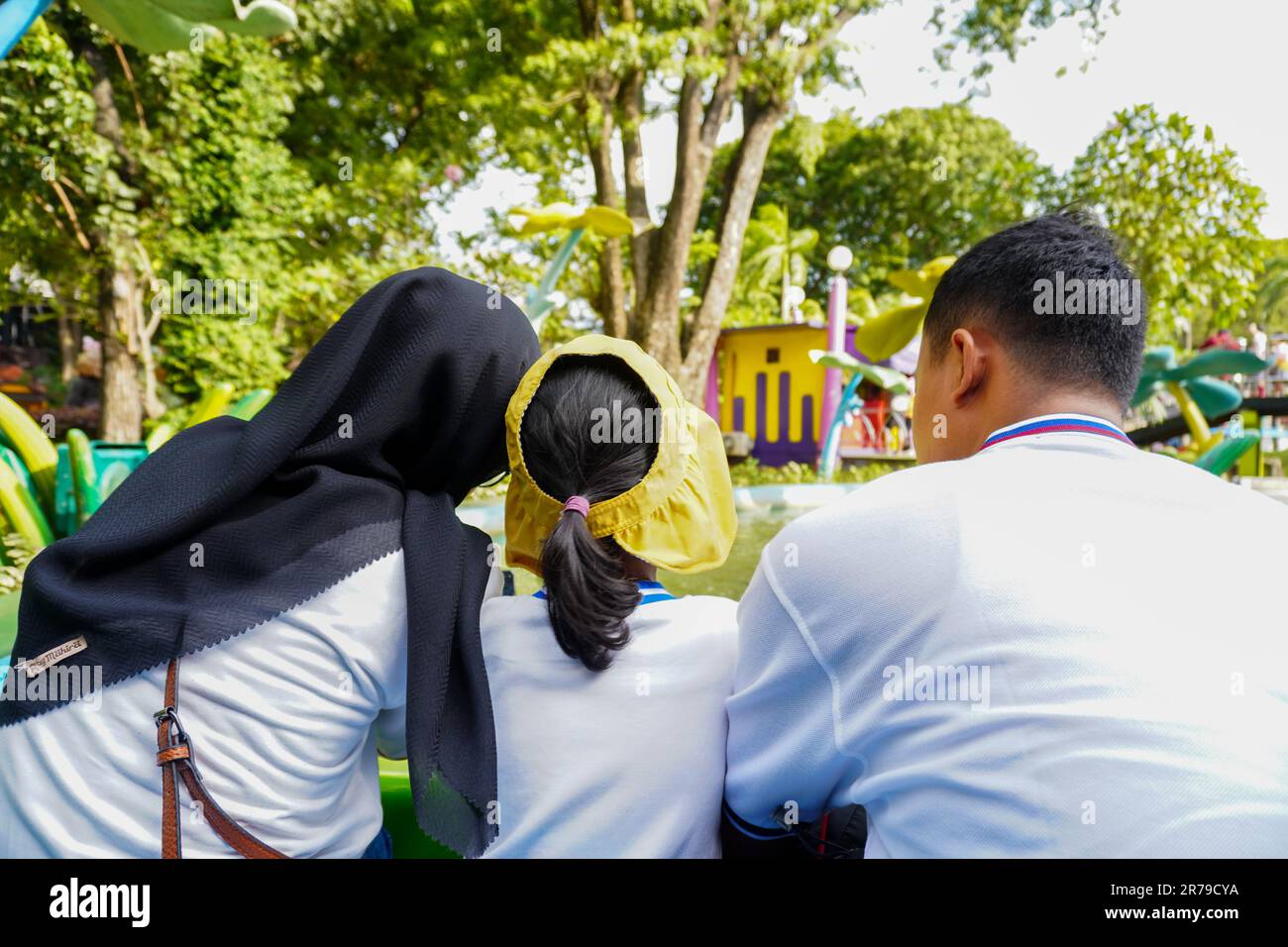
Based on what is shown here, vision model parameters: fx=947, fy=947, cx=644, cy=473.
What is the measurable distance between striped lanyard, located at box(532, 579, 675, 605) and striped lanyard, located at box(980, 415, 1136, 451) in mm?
481

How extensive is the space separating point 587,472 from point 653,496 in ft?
0.32

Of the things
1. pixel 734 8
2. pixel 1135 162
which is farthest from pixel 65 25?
pixel 1135 162

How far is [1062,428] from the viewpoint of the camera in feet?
3.78

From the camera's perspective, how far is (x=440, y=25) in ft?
34.2

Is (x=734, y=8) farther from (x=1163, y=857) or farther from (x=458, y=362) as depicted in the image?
(x=1163, y=857)

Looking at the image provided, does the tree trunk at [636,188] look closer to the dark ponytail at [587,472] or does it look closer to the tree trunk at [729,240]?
the tree trunk at [729,240]

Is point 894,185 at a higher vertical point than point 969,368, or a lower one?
higher

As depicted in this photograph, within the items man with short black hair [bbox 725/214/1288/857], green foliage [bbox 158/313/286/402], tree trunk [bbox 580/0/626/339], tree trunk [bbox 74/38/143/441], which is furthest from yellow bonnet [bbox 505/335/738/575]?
tree trunk [bbox 580/0/626/339]

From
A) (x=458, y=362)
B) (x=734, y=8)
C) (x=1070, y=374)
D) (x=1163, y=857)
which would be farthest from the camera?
(x=734, y=8)

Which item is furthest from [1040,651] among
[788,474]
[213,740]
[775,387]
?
[775,387]

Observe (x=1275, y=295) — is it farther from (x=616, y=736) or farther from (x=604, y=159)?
(x=616, y=736)

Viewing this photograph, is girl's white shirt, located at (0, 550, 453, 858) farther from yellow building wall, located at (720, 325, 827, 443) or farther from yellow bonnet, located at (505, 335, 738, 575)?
yellow building wall, located at (720, 325, 827, 443)

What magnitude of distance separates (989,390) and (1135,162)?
1069cm

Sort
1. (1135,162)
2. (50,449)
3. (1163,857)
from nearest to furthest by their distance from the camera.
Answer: (1163,857)
(50,449)
(1135,162)
